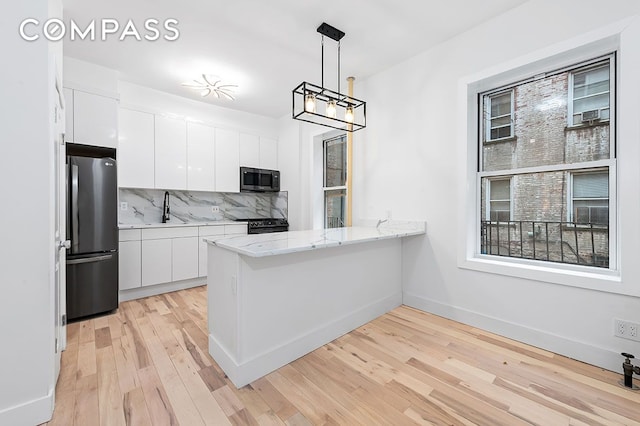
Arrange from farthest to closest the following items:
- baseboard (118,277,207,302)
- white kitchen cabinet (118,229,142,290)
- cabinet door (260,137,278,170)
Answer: cabinet door (260,137,278,170) < baseboard (118,277,207,302) < white kitchen cabinet (118,229,142,290)

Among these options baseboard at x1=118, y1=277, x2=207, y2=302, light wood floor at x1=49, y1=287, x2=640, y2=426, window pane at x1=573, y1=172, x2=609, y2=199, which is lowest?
light wood floor at x1=49, y1=287, x2=640, y2=426

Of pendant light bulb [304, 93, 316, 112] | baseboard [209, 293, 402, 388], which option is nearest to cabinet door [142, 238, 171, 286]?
baseboard [209, 293, 402, 388]

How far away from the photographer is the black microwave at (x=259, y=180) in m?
4.48

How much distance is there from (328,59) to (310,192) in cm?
199

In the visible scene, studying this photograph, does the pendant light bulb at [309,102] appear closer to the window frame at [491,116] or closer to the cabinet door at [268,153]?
the window frame at [491,116]

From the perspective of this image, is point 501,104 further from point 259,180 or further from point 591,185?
point 259,180

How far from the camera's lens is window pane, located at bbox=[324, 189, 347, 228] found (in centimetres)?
423

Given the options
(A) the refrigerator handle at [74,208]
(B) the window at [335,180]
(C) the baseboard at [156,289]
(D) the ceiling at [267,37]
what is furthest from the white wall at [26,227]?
(B) the window at [335,180]

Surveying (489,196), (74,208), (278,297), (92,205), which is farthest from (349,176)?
(74,208)

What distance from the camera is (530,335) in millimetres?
2188

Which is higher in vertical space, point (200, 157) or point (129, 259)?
point (200, 157)

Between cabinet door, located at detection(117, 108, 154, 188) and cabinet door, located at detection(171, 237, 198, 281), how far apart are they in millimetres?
879

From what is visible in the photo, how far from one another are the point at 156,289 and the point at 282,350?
2492 mm

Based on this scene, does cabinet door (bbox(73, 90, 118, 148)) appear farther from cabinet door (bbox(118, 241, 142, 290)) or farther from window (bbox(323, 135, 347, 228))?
window (bbox(323, 135, 347, 228))
